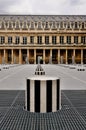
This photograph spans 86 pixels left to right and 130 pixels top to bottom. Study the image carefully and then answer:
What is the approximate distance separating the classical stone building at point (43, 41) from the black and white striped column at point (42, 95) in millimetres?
94061

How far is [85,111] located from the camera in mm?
7633

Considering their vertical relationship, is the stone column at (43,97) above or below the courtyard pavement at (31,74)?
above

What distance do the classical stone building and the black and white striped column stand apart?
94061mm

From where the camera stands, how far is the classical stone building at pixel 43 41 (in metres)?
103

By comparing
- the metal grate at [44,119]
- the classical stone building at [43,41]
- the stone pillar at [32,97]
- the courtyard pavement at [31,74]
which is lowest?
the courtyard pavement at [31,74]

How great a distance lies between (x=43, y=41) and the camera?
344 ft

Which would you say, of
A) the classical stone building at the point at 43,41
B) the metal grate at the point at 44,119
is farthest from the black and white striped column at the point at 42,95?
the classical stone building at the point at 43,41

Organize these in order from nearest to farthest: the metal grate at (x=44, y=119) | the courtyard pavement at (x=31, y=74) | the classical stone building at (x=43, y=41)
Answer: the metal grate at (x=44, y=119) < the courtyard pavement at (x=31, y=74) < the classical stone building at (x=43, y=41)

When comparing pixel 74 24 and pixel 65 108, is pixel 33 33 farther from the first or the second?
pixel 65 108

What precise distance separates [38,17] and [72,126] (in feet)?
354

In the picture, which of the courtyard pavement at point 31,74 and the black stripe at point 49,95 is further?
the courtyard pavement at point 31,74

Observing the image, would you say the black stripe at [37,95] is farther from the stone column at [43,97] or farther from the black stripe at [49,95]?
the black stripe at [49,95]

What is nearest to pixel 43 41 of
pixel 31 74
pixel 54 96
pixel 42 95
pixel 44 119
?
pixel 31 74

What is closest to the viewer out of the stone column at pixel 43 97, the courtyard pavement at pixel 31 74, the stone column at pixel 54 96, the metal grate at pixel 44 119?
the metal grate at pixel 44 119
